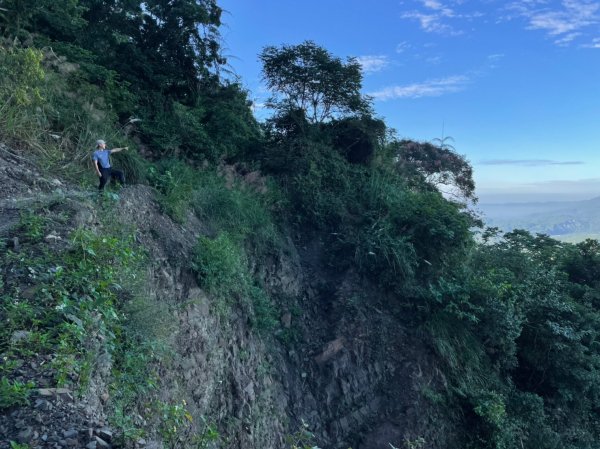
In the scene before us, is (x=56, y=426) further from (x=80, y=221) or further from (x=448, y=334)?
(x=448, y=334)

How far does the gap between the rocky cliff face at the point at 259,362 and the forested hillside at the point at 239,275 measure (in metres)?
0.03

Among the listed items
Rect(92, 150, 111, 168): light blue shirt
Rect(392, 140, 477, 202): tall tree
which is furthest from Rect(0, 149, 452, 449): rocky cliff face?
Rect(392, 140, 477, 202): tall tree

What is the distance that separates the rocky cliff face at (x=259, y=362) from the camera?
300cm

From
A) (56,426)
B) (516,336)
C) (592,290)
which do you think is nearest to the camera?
(56,426)

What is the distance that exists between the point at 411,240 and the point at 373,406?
371 cm

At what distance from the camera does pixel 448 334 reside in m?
8.23

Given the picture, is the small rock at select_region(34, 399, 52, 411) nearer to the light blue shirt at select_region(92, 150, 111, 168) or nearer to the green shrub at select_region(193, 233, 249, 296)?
the green shrub at select_region(193, 233, 249, 296)

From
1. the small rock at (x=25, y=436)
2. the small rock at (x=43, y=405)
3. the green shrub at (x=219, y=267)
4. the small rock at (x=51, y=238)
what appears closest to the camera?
the small rock at (x=25, y=436)

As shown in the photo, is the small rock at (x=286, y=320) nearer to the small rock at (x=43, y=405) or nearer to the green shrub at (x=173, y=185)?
the green shrub at (x=173, y=185)

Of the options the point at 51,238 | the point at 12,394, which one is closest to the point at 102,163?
the point at 51,238

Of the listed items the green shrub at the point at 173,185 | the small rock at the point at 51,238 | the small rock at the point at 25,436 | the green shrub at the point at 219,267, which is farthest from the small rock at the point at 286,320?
the small rock at the point at 25,436

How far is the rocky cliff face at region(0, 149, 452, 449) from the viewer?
300cm

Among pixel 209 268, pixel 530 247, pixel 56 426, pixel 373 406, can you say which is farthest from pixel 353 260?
pixel 56 426

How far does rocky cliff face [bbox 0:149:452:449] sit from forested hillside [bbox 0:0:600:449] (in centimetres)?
3
